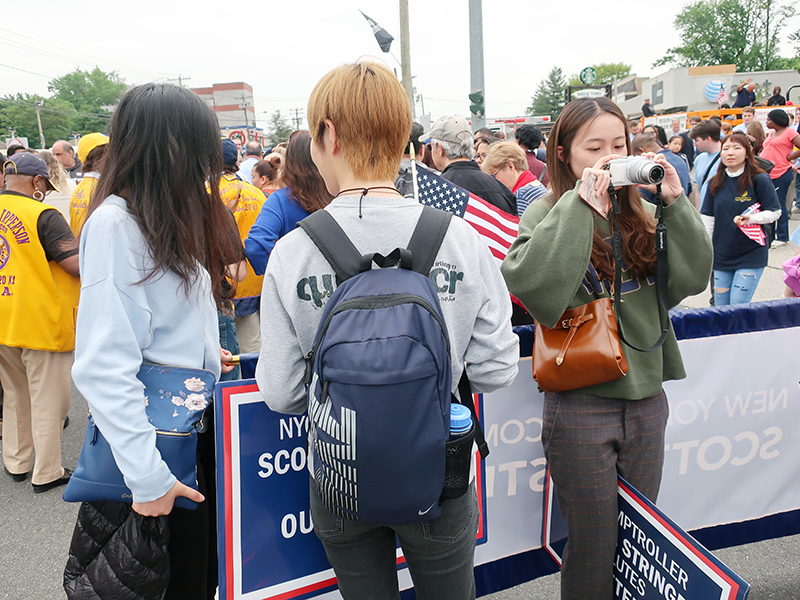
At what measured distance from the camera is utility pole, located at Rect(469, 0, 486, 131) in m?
9.86

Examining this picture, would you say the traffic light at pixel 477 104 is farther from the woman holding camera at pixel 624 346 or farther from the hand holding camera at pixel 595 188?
the hand holding camera at pixel 595 188

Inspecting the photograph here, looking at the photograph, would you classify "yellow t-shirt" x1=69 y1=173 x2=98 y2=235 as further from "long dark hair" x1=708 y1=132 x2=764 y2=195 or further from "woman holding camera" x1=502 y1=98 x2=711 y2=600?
"long dark hair" x1=708 y1=132 x2=764 y2=195

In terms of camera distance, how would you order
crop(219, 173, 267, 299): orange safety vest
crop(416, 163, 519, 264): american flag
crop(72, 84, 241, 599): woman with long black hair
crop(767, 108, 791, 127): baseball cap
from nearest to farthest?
crop(72, 84, 241, 599): woman with long black hair, crop(416, 163, 519, 264): american flag, crop(219, 173, 267, 299): orange safety vest, crop(767, 108, 791, 127): baseball cap

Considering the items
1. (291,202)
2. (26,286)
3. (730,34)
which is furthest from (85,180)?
(730,34)

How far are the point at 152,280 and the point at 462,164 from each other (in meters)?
3.10

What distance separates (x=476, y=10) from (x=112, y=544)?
10.4 metres

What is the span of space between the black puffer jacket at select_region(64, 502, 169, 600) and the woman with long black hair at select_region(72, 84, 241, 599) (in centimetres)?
11

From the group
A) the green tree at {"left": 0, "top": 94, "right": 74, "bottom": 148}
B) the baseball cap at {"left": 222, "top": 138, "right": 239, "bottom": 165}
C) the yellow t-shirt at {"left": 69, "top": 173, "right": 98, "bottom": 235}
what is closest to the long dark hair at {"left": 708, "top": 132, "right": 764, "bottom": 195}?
the baseball cap at {"left": 222, "top": 138, "right": 239, "bottom": 165}

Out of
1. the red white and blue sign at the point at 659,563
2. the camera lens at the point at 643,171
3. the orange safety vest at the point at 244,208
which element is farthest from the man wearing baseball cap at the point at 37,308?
the red white and blue sign at the point at 659,563

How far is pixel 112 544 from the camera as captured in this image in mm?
1562

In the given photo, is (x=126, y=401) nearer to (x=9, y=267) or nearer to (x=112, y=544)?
(x=112, y=544)

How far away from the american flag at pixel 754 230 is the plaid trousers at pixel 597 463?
3.62 meters

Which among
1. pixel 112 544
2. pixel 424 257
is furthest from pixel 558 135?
pixel 112 544

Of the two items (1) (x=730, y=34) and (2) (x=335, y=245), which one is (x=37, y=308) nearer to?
(2) (x=335, y=245)
